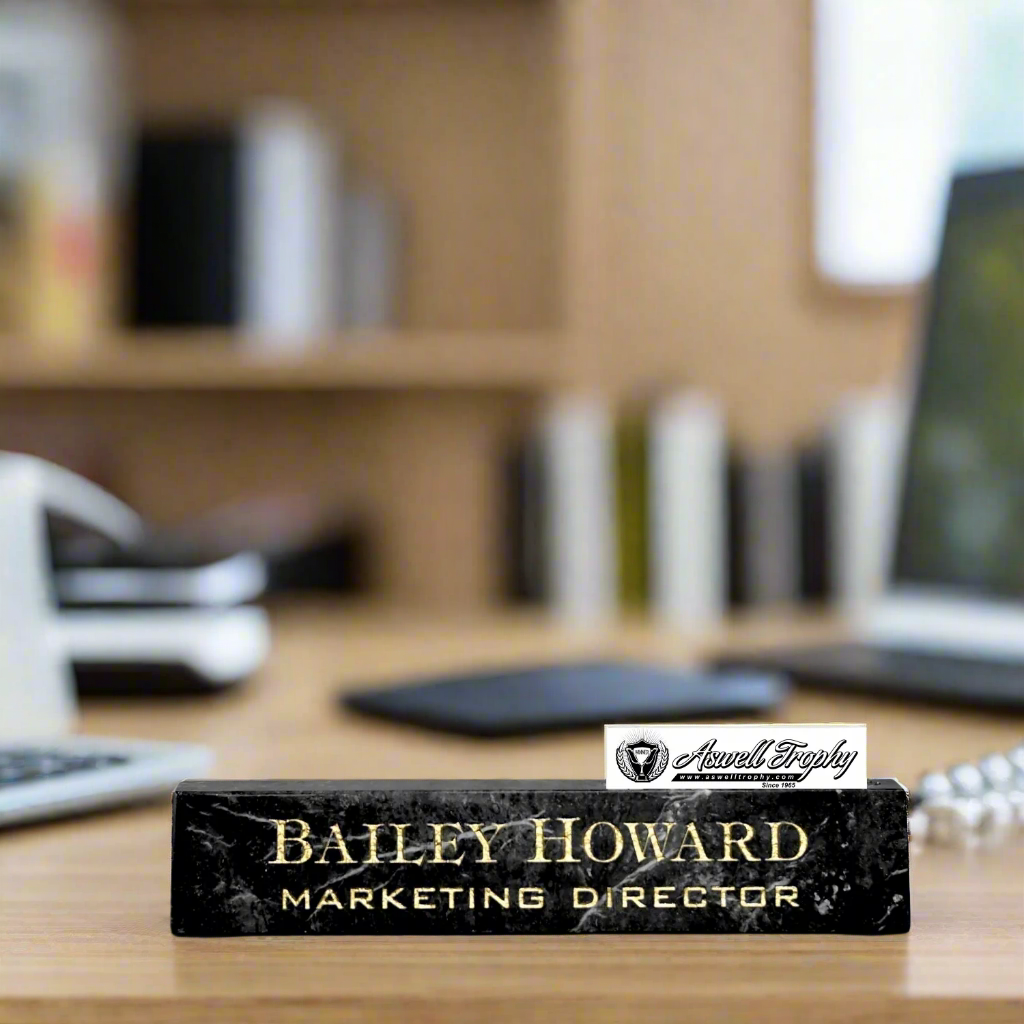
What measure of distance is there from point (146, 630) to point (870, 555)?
36.2 inches

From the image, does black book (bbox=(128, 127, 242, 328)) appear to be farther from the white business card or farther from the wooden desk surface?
the white business card

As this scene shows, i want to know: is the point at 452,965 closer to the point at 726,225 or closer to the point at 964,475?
the point at 964,475

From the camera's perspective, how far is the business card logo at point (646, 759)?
43 centimetres

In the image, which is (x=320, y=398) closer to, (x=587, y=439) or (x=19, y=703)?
(x=587, y=439)

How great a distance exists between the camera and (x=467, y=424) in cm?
187

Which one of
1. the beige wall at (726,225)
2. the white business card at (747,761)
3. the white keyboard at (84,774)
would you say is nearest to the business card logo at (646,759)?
the white business card at (747,761)

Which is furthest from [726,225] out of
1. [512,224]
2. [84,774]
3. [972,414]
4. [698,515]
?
Answer: [84,774]

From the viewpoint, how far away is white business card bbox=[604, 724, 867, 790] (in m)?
0.43

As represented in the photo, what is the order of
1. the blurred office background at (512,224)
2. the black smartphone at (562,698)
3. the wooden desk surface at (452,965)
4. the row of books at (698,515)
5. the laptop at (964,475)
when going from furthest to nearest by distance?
1. the blurred office background at (512,224)
2. the row of books at (698,515)
3. the laptop at (964,475)
4. the black smartphone at (562,698)
5. the wooden desk surface at (452,965)

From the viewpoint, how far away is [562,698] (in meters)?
0.83

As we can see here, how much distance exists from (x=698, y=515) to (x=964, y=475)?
59 centimetres

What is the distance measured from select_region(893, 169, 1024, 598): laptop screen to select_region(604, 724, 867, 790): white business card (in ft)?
2.02

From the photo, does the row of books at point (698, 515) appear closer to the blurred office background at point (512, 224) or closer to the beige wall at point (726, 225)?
the blurred office background at point (512, 224)

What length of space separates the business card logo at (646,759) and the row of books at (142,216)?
1.26 m
